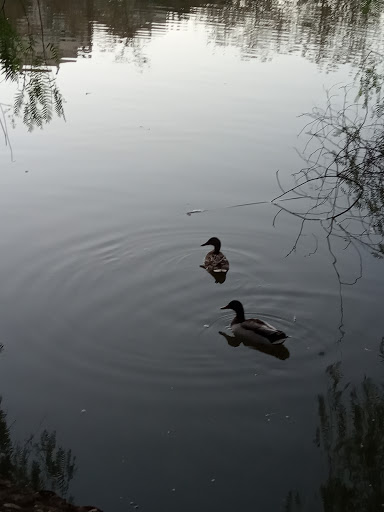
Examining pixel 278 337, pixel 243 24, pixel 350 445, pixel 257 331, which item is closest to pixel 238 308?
pixel 257 331

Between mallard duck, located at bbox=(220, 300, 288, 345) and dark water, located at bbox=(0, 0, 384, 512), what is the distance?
0.19m

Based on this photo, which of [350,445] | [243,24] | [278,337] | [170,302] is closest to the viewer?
[350,445]

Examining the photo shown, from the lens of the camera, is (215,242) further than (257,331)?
Yes

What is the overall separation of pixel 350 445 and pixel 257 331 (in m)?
2.03

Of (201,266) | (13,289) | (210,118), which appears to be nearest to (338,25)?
(210,118)

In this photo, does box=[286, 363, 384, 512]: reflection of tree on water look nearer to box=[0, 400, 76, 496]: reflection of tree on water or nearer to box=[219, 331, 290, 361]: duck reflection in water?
box=[219, 331, 290, 361]: duck reflection in water

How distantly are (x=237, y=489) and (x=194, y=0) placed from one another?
29.3 metres

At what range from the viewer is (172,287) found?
9.16 m

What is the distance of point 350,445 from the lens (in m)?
6.28

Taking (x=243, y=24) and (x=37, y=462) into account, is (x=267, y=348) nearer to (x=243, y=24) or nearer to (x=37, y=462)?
(x=37, y=462)

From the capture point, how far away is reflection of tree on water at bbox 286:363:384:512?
18.5 ft

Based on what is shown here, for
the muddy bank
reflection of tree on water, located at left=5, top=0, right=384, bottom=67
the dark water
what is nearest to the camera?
the muddy bank

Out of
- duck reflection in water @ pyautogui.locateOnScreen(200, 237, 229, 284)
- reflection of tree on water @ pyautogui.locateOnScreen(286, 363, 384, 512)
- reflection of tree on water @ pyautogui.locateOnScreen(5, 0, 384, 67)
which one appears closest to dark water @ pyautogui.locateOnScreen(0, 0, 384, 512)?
reflection of tree on water @ pyautogui.locateOnScreen(286, 363, 384, 512)

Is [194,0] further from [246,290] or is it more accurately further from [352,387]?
[352,387]
